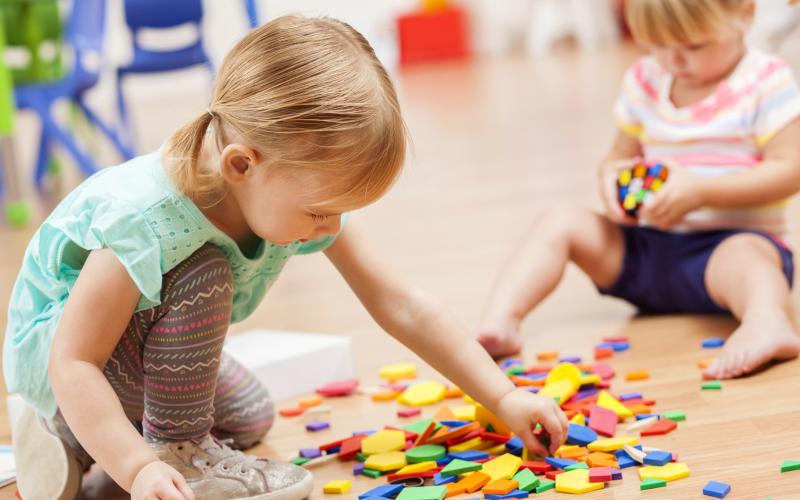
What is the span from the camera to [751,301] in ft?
4.23

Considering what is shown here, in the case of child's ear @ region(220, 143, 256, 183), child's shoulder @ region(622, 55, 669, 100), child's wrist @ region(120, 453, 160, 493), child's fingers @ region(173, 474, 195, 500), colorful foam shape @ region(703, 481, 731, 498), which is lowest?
colorful foam shape @ region(703, 481, 731, 498)

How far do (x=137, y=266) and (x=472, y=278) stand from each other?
91 cm

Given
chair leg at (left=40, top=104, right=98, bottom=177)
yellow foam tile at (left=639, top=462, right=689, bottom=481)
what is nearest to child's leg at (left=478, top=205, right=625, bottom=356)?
yellow foam tile at (left=639, top=462, right=689, bottom=481)

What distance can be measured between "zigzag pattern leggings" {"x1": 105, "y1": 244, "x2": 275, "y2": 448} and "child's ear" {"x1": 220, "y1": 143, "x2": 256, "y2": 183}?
10cm

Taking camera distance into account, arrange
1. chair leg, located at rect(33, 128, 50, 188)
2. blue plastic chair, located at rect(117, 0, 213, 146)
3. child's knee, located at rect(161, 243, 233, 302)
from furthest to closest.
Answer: blue plastic chair, located at rect(117, 0, 213, 146), chair leg, located at rect(33, 128, 50, 188), child's knee, located at rect(161, 243, 233, 302)

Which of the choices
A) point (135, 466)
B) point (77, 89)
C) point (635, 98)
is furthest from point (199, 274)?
point (77, 89)

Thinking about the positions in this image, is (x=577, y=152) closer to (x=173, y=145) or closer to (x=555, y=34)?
(x=173, y=145)

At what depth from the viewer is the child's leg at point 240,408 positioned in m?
1.15

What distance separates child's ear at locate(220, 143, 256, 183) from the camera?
2.92 feet

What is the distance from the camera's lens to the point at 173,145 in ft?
3.12

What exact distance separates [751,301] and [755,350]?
0.11 meters

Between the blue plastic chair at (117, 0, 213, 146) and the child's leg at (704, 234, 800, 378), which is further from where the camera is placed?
the blue plastic chair at (117, 0, 213, 146)

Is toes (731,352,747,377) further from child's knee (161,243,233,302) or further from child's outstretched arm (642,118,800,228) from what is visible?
child's knee (161,243,233,302)

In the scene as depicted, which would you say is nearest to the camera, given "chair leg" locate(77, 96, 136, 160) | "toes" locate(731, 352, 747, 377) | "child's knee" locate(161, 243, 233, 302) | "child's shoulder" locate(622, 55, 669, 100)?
"child's knee" locate(161, 243, 233, 302)
